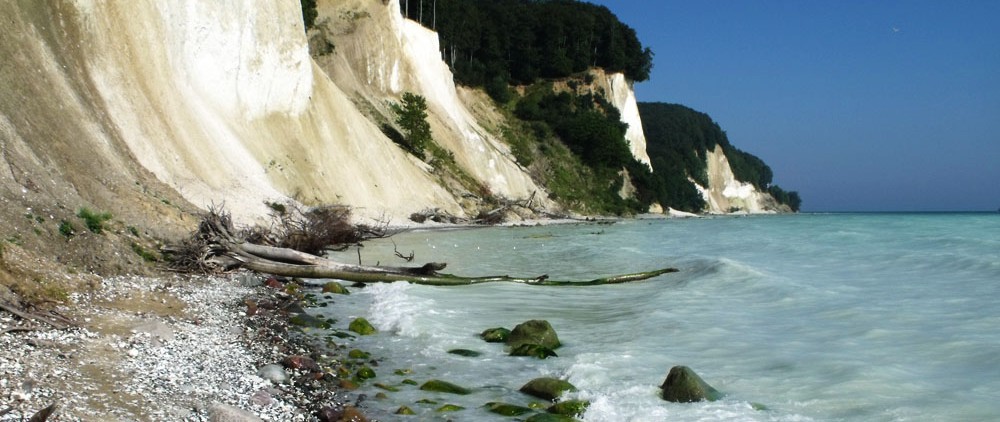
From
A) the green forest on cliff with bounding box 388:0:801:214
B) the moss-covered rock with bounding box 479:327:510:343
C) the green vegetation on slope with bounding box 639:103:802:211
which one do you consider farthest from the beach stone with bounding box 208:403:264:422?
the green vegetation on slope with bounding box 639:103:802:211

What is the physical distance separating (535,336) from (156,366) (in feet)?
11.6

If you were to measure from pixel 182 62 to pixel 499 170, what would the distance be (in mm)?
26328

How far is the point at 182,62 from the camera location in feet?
69.3

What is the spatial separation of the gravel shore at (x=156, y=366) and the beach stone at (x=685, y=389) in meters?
2.49

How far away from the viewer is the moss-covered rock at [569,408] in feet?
17.4

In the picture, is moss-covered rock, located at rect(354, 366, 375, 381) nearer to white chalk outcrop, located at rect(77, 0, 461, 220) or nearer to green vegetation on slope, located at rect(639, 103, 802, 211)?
white chalk outcrop, located at rect(77, 0, 461, 220)

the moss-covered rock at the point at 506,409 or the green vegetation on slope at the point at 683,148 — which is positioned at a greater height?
the green vegetation on slope at the point at 683,148

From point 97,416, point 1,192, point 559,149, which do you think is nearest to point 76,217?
point 1,192

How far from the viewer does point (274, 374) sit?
18.6 feet

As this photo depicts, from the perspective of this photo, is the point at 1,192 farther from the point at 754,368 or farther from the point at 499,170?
the point at 499,170

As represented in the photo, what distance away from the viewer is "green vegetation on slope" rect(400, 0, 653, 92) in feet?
193

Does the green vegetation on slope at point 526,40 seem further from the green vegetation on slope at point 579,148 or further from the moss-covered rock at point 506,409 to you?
the moss-covered rock at point 506,409

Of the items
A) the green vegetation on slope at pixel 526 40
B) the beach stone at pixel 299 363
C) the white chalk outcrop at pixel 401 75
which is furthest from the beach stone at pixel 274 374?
the green vegetation on slope at pixel 526 40

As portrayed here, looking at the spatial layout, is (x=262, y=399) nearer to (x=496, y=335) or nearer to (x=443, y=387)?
(x=443, y=387)
